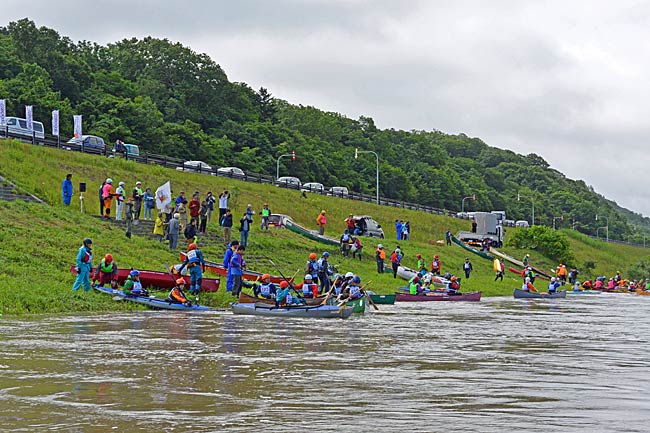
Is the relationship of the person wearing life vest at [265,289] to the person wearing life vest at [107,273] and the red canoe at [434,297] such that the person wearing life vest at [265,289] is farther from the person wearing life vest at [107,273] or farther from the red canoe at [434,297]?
the red canoe at [434,297]

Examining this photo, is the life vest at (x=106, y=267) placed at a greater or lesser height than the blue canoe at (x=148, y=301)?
greater

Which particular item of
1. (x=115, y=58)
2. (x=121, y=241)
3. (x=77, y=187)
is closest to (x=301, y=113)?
(x=115, y=58)

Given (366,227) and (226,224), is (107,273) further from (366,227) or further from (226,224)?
(366,227)

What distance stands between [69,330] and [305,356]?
620 cm

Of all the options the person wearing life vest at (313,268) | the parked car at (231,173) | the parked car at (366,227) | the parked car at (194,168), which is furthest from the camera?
the parked car at (231,173)

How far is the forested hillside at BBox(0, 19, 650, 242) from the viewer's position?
279 feet

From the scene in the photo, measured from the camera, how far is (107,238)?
35.6 metres

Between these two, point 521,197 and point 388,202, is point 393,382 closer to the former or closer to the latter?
point 388,202

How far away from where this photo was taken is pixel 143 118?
285ft

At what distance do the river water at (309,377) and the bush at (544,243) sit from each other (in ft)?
207

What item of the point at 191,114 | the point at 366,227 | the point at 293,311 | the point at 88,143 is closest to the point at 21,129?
the point at 88,143

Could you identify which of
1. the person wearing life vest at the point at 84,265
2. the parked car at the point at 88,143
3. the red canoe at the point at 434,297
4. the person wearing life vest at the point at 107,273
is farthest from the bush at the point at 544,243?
the person wearing life vest at the point at 84,265

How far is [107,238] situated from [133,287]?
8498 millimetres

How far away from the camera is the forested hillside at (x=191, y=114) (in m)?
85.1
